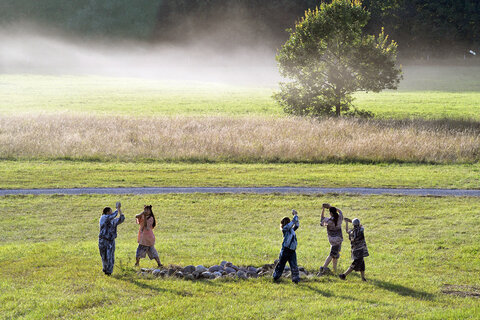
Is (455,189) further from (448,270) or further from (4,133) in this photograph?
(4,133)

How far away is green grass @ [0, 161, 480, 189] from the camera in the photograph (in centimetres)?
2819

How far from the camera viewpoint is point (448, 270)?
15773mm

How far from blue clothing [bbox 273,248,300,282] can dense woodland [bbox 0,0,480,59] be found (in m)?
89.5

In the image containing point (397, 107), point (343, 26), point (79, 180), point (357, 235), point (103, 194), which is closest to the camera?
point (357, 235)

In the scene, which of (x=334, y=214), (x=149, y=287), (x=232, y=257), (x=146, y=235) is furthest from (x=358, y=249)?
(x=146, y=235)

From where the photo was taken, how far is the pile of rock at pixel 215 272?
1450 cm

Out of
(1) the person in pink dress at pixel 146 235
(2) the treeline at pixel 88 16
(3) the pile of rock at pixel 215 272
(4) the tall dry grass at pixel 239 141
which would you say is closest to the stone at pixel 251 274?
(3) the pile of rock at pixel 215 272

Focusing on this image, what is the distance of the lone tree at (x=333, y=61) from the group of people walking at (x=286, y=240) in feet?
117

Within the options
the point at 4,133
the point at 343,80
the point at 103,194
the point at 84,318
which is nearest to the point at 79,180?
the point at 103,194

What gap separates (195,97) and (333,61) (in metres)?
31.6

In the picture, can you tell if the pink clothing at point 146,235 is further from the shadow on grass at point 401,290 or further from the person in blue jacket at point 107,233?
the shadow on grass at point 401,290

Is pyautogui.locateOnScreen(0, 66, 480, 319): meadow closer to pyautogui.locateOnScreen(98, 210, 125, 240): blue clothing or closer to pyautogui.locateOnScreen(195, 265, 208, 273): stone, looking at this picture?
pyautogui.locateOnScreen(195, 265, 208, 273): stone

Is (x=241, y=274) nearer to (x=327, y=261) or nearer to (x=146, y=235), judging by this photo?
(x=327, y=261)

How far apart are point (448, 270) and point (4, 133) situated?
34.9 meters
